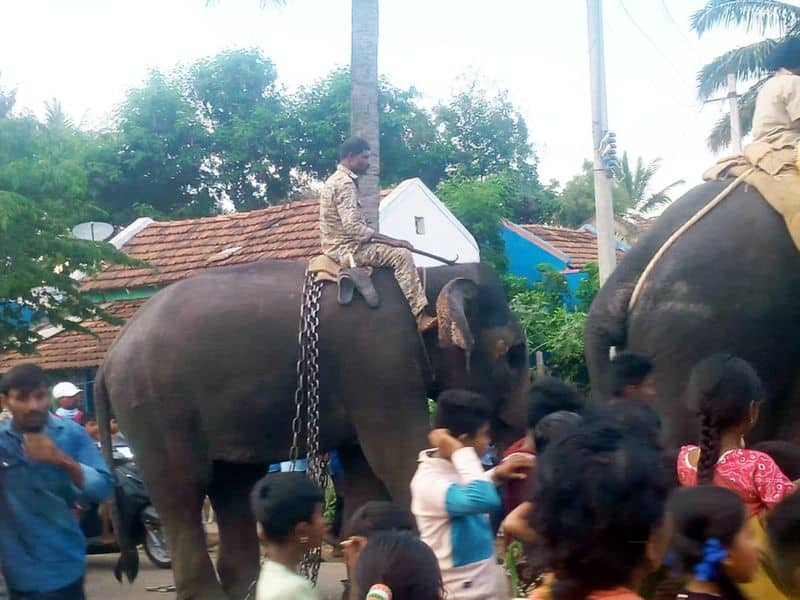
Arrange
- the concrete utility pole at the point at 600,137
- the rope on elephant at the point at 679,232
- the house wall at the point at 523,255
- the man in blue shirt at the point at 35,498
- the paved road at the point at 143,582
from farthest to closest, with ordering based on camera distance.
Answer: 1. the house wall at the point at 523,255
2. the concrete utility pole at the point at 600,137
3. the paved road at the point at 143,582
4. the rope on elephant at the point at 679,232
5. the man in blue shirt at the point at 35,498

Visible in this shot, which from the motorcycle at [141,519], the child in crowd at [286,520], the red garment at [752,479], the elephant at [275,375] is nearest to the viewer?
the red garment at [752,479]

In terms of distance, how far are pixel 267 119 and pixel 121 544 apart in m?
25.8

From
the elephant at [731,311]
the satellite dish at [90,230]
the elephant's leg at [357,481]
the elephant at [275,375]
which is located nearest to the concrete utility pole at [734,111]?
the satellite dish at [90,230]

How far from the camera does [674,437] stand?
4.91 m

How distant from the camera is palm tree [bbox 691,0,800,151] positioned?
23.2 m

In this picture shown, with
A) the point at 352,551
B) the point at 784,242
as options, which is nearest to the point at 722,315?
the point at 784,242

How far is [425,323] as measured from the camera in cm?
697

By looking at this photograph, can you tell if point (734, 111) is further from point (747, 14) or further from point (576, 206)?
point (576, 206)

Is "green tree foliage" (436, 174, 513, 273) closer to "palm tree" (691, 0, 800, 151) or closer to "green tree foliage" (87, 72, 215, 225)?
"palm tree" (691, 0, 800, 151)

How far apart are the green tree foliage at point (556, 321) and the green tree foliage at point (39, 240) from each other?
17.8ft

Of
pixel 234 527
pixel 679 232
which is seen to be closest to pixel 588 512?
pixel 679 232

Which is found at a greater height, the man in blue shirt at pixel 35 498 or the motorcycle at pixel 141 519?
the man in blue shirt at pixel 35 498

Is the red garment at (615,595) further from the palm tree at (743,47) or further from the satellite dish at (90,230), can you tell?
the palm tree at (743,47)

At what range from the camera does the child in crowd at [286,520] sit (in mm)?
3537
